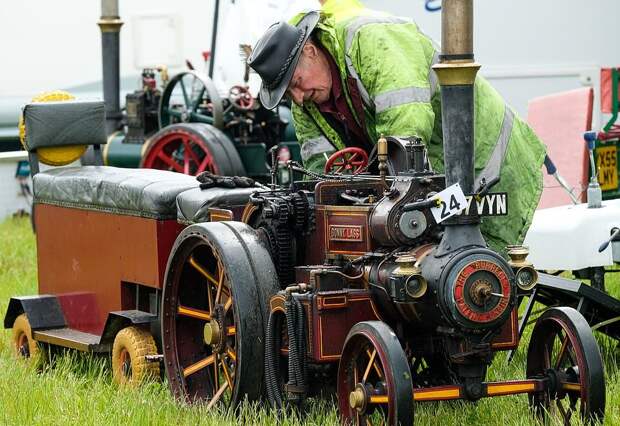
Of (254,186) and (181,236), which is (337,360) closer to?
(181,236)

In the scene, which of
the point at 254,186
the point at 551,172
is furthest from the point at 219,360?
the point at 551,172

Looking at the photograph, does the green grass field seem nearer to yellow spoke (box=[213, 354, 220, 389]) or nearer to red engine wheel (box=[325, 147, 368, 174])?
yellow spoke (box=[213, 354, 220, 389])

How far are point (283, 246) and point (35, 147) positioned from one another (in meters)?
2.16

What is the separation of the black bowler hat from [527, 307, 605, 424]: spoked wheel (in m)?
1.29

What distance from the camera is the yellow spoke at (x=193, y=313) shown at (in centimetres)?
478

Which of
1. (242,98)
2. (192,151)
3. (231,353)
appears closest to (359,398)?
(231,353)

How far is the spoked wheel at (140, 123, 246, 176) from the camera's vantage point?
31.7 feet

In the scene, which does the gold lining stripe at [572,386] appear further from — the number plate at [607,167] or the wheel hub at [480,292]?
the number plate at [607,167]

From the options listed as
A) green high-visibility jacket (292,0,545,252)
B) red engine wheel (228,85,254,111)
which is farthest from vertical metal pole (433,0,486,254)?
red engine wheel (228,85,254,111)

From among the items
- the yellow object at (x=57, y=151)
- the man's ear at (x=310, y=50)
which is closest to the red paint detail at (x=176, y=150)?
the yellow object at (x=57, y=151)

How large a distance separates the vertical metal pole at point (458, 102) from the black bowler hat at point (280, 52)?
100cm

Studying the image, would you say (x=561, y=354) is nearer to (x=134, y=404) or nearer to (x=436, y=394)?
(x=436, y=394)

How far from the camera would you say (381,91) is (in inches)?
180

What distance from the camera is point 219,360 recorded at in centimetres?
465
